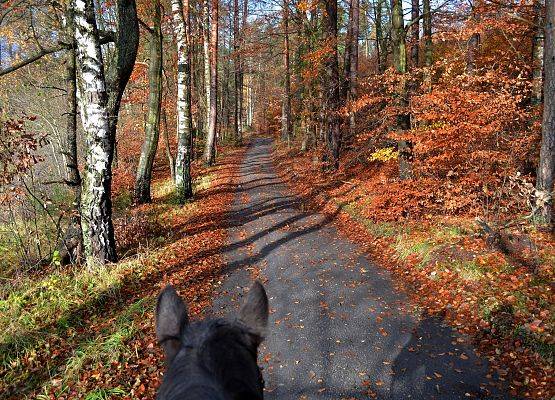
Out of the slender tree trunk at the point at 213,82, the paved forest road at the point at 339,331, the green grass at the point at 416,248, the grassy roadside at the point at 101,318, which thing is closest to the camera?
the grassy roadside at the point at 101,318

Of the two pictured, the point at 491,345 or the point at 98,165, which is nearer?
the point at 491,345

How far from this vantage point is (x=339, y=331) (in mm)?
6730

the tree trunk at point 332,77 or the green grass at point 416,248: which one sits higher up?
the tree trunk at point 332,77

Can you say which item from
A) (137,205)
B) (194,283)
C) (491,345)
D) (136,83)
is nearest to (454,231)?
(491,345)

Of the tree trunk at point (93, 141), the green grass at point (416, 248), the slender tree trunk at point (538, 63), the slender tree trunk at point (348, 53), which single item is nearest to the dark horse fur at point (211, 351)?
the tree trunk at point (93, 141)

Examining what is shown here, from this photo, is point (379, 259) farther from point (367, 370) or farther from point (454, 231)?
point (367, 370)

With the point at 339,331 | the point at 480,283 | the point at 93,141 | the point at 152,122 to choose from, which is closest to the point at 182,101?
the point at 152,122

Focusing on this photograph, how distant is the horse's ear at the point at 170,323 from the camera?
1.53m

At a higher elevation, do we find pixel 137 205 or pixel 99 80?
pixel 99 80

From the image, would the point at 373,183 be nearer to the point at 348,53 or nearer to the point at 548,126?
the point at 548,126

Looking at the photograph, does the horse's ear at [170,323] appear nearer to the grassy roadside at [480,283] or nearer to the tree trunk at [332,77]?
the grassy roadside at [480,283]

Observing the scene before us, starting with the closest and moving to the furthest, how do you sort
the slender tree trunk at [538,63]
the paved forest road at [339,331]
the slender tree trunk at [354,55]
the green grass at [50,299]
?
the paved forest road at [339,331] → the green grass at [50,299] → the slender tree trunk at [538,63] → the slender tree trunk at [354,55]

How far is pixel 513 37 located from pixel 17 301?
19.7m

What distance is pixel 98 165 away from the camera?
8227 mm
